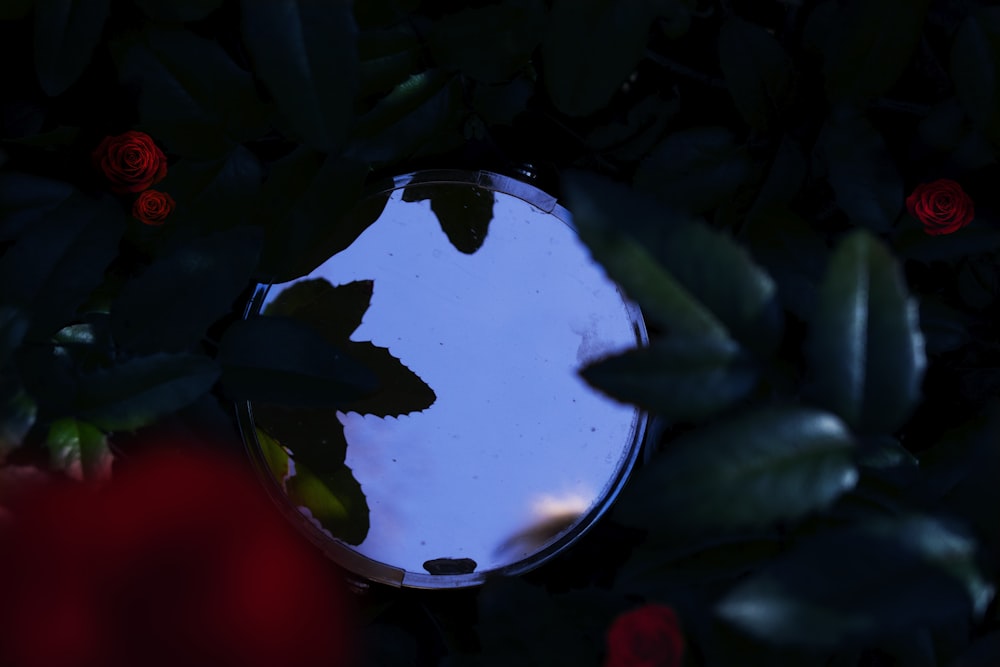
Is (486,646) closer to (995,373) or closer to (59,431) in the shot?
(59,431)

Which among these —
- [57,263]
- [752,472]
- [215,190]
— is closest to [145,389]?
[57,263]

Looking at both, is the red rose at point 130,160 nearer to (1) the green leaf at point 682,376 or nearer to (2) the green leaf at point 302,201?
(2) the green leaf at point 302,201

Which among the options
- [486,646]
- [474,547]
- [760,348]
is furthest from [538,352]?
[760,348]

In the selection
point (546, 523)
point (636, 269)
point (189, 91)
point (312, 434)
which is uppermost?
point (189, 91)

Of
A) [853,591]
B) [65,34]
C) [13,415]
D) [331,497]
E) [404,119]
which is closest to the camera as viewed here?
[853,591]

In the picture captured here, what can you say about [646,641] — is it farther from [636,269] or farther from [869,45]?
[869,45]
